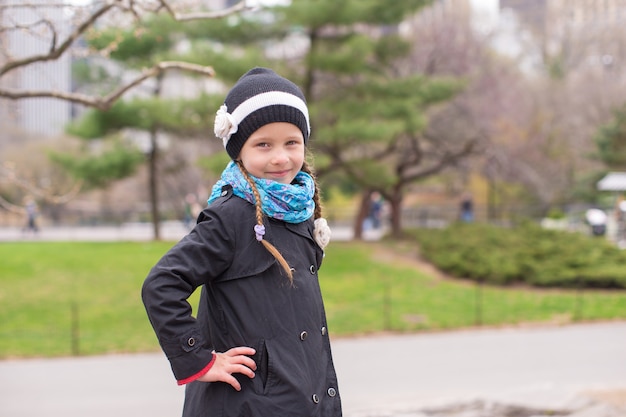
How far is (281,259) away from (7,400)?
228 inches

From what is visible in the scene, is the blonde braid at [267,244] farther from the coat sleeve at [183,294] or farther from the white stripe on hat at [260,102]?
the white stripe on hat at [260,102]

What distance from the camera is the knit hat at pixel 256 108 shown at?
223cm

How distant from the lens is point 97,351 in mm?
9602

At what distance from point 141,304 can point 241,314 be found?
36.3 ft

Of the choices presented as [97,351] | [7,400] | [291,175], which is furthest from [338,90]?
[291,175]

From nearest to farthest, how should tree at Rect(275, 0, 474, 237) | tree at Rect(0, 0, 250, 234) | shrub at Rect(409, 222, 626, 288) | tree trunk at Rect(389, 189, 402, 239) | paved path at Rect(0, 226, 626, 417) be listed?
paved path at Rect(0, 226, 626, 417) → tree at Rect(0, 0, 250, 234) → shrub at Rect(409, 222, 626, 288) → tree at Rect(275, 0, 474, 237) → tree trunk at Rect(389, 189, 402, 239)

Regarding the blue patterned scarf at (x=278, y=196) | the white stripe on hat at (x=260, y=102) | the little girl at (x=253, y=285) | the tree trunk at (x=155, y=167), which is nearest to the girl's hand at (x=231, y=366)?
the little girl at (x=253, y=285)

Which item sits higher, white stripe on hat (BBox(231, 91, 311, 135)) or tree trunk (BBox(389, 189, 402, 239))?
tree trunk (BBox(389, 189, 402, 239))

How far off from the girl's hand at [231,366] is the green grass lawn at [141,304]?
26.4 ft

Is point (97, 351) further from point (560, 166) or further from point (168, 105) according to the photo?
point (560, 166)

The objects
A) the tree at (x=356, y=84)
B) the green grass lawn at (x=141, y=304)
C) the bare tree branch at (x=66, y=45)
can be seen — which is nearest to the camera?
the bare tree branch at (x=66, y=45)

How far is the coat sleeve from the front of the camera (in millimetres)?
2035

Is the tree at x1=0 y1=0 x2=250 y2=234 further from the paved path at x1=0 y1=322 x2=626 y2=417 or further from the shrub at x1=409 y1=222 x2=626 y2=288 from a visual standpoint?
the shrub at x1=409 y1=222 x2=626 y2=288

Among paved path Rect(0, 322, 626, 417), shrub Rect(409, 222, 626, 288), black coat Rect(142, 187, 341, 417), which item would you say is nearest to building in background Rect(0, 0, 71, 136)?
paved path Rect(0, 322, 626, 417)
